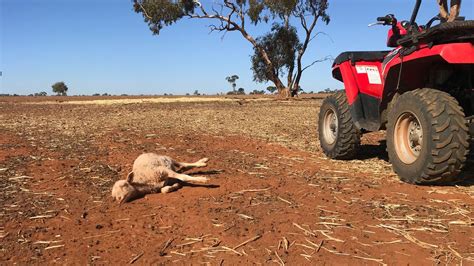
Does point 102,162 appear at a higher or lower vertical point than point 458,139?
lower

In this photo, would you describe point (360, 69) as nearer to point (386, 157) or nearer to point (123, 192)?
point (386, 157)

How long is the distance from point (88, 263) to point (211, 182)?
2090 mm

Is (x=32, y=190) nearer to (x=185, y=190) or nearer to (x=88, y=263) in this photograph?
(x=185, y=190)

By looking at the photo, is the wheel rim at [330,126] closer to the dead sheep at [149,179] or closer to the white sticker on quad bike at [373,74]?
the white sticker on quad bike at [373,74]

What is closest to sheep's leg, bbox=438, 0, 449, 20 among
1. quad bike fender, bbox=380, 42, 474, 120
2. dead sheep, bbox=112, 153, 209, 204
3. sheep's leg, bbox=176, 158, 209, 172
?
quad bike fender, bbox=380, 42, 474, 120

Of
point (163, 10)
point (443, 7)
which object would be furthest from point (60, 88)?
point (443, 7)

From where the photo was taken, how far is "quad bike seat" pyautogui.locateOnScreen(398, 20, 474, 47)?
4.27 m

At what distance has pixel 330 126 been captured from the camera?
7195 mm

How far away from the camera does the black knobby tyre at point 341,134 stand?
648 cm

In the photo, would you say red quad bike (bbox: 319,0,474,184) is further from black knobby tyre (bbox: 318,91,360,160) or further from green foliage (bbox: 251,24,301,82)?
green foliage (bbox: 251,24,301,82)


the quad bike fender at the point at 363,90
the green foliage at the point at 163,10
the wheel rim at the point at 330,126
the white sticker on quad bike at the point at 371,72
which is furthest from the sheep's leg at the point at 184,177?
the green foliage at the point at 163,10

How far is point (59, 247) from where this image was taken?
126 inches

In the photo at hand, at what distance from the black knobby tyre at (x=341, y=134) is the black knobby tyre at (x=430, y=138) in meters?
1.38

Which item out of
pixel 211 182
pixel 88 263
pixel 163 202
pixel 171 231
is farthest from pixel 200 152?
pixel 88 263
